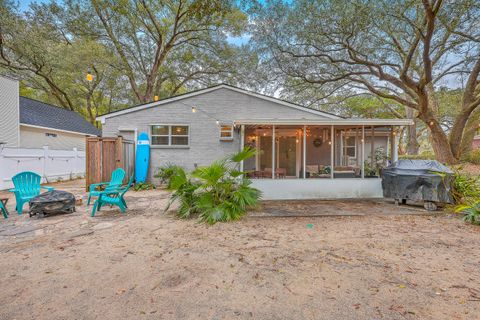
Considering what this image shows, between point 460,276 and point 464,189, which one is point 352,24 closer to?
point 464,189

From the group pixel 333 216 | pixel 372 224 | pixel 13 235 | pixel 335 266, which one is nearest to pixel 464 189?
pixel 372 224

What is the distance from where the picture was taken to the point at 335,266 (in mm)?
3025

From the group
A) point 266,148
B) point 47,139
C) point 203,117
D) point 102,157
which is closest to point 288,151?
point 266,148

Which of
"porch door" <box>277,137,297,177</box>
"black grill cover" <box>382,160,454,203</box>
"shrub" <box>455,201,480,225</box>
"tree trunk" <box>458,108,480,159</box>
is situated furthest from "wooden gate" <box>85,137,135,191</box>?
→ "tree trunk" <box>458,108,480,159</box>

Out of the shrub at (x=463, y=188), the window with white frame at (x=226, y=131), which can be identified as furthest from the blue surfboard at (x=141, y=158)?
the shrub at (x=463, y=188)

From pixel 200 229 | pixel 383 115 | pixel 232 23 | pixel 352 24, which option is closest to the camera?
pixel 200 229

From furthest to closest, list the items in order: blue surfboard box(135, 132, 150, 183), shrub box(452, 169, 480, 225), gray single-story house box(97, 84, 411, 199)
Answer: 1. gray single-story house box(97, 84, 411, 199)
2. blue surfboard box(135, 132, 150, 183)
3. shrub box(452, 169, 480, 225)

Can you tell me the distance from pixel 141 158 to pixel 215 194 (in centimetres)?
565

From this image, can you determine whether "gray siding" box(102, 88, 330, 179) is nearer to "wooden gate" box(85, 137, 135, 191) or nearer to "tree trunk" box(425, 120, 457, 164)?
"wooden gate" box(85, 137, 135, 191)

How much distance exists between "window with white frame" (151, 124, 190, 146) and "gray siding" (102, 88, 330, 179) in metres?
0.21

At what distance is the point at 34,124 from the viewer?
38.5 ft

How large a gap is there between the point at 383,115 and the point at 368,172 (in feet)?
52.0

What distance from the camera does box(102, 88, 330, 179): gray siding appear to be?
10.0 meters

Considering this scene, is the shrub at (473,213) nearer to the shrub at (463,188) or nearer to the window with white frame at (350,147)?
the shrub at (463,188)
